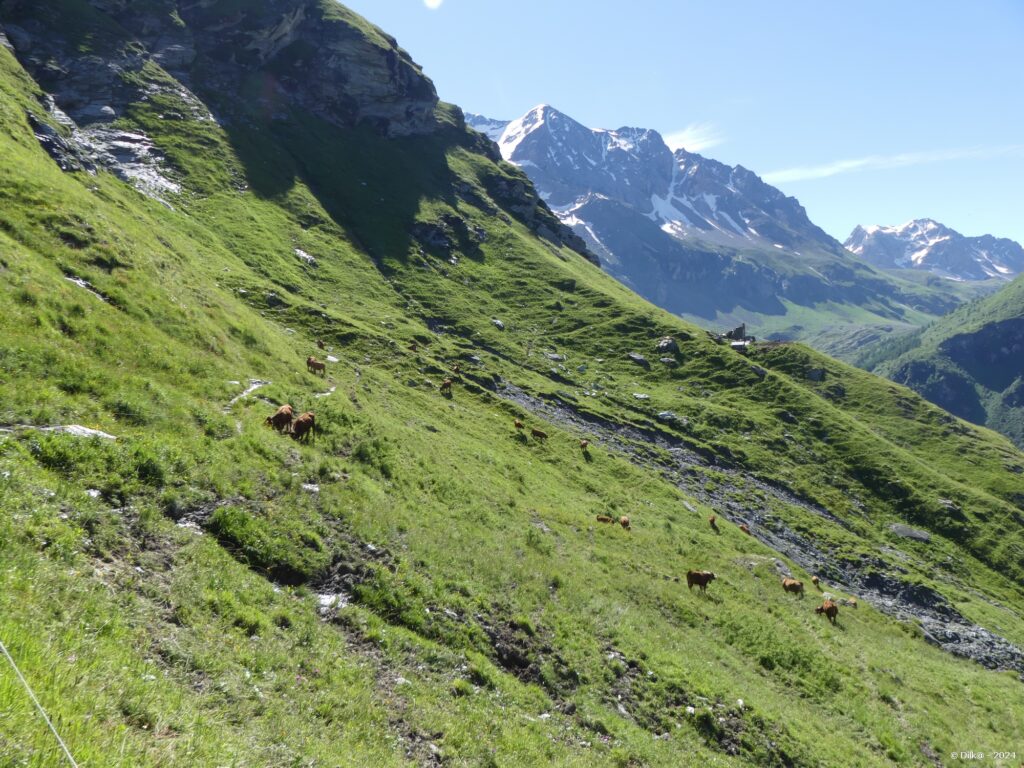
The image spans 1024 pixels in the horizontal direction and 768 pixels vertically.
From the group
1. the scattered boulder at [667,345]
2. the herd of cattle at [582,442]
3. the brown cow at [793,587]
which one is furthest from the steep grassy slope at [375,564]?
the scattered boulder at [667,345]

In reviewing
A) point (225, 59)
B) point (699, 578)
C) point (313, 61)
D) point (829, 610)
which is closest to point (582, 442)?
point (699, 578)

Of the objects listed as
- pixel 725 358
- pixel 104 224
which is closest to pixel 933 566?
pixel 725 358

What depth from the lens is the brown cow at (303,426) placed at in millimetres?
22078

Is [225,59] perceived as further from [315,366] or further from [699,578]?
[699,578]

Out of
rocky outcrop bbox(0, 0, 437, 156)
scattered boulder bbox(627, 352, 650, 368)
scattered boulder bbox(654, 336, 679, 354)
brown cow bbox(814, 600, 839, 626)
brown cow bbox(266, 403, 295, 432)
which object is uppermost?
rocky outcrop bbox(0, 0, 437, 156)

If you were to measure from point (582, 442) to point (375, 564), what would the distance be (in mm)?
35274

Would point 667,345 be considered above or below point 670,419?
above

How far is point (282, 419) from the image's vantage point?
22203mm

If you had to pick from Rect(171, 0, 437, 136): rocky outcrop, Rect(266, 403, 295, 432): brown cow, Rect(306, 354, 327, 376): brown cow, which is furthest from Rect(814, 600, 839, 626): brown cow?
Rect(171, 0, 437, 136): rocky outcrop

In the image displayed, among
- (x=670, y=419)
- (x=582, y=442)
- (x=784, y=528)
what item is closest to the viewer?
(x=582, y=442)

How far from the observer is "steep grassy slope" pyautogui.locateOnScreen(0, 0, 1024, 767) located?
31.9 ft

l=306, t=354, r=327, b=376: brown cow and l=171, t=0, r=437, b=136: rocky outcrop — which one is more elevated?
l=171, t=0, r=437, b=136: rocky outcrop

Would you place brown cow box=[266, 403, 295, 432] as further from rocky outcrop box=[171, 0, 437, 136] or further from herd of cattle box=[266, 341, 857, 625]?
rocky outcrop box=[171, 0, 437, 136]

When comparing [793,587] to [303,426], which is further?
[793,587]
